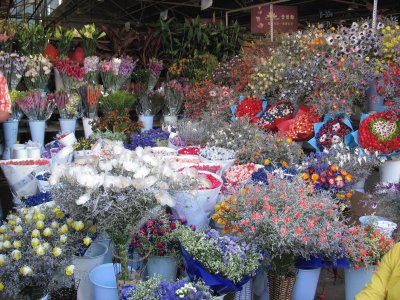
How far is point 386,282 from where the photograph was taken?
7.27ft

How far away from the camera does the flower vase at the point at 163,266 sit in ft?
9.41

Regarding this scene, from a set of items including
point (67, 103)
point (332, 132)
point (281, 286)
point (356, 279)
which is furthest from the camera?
point (67, 103)

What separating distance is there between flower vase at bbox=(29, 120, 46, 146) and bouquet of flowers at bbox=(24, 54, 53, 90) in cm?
59

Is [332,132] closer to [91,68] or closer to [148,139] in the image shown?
[148,139]

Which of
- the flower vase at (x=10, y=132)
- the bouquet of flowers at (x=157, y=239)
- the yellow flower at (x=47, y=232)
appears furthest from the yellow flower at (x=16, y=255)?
the flower vase at (x=10, y=132)


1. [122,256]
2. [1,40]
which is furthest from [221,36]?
[122,256]

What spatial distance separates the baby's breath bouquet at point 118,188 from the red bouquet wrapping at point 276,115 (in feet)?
9.59

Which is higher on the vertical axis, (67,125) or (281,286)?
(67,125)

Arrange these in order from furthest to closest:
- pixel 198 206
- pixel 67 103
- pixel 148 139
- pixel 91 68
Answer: pixel 91 68 < pixel 67 103 < pixel 148 139 < pixel 198 206

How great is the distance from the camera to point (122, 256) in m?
2.41

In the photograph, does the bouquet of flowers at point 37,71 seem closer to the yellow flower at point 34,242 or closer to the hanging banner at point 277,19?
the hanging banner at point 277,19

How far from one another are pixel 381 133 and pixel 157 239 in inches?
87.8

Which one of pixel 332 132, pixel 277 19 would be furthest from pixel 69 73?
pixel 277 19

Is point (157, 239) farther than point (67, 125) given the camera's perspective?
No
